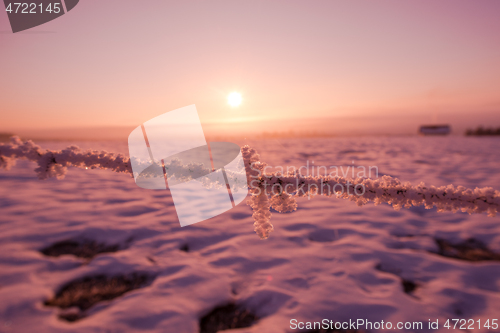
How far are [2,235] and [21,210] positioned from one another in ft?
2.84

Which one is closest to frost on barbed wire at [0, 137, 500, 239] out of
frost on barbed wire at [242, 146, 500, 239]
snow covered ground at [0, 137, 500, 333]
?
frost on barbed wire at [242, 146, 500, 239]

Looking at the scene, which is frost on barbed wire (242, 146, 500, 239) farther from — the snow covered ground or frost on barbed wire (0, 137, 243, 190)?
the snow covered ground

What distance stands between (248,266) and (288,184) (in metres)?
1.50

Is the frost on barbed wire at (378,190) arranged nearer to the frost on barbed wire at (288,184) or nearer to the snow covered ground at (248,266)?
the frost on barbed wire at (288,184)

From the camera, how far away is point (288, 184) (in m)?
1.12

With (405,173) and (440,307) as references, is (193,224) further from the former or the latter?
(405,173)

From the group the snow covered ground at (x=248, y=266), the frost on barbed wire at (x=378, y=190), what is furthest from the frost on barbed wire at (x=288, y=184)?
the snow covered ground at (x=248, y=266)

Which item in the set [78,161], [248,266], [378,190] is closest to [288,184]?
[378,190]

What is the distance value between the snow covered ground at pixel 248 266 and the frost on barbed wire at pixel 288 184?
111 cm

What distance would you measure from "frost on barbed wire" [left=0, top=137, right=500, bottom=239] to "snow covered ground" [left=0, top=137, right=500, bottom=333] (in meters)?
1.11

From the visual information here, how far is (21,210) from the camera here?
10.9ft

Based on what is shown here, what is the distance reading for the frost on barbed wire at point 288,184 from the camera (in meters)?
1.09

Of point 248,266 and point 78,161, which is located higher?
point 78,161

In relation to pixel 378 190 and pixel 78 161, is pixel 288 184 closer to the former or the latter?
pixel 378 190
